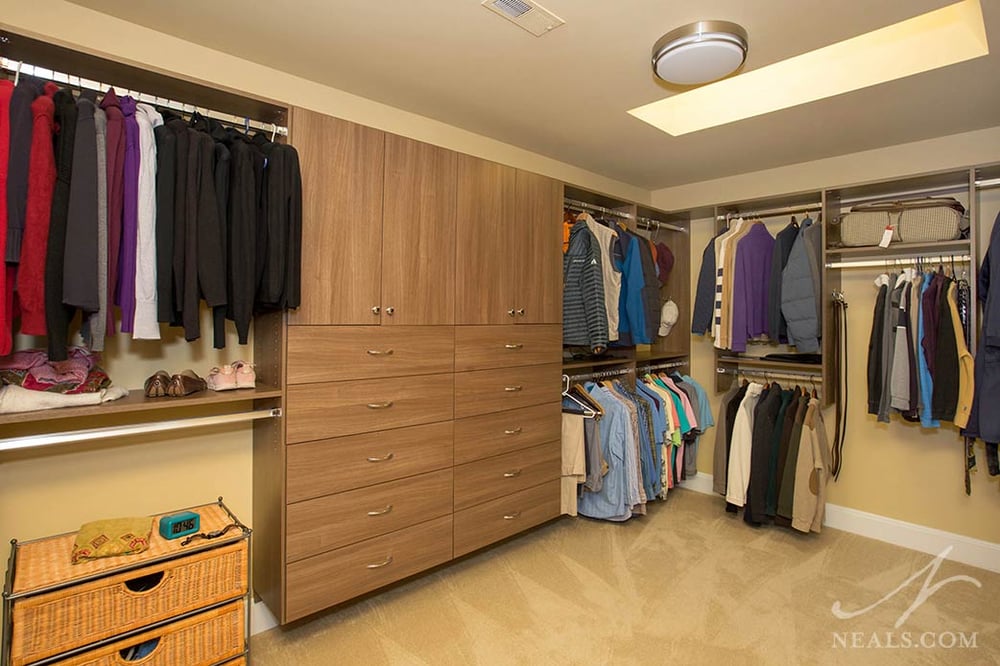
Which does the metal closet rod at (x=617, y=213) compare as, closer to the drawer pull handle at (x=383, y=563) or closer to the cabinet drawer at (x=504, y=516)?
the cabinet drawer at (x=504, y=516)

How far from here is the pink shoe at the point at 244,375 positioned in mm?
2012

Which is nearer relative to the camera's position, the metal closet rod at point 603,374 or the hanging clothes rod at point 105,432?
the hanging clothes rod at point 105,432

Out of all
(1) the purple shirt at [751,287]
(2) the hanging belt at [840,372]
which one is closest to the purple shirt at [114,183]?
(1) the purple shirt at [751,287]

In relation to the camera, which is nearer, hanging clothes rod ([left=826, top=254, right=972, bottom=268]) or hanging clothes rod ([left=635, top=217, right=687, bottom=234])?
hanging clothes rod ([left=826, top=254, right=972, bottom=268])

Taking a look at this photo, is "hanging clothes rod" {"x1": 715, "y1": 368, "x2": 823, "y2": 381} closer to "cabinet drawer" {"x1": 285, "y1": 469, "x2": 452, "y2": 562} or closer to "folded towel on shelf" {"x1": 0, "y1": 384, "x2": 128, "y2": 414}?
"cabinet drawer" {"x1": 285, "y1": 469, "x2": 452, "y2": 562}

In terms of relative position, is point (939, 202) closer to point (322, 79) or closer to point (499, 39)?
point (499, 39)

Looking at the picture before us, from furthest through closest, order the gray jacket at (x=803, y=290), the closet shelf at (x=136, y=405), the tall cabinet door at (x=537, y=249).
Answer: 1. the gray jacket at (x=803, y=290)
2. the tall cabinet door at (x=537, y=249)
3. the closet shelf at (x=136, y=405)

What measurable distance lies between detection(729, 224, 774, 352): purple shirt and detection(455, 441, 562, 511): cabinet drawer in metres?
1.50

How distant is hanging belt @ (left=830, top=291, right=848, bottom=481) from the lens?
3301mm

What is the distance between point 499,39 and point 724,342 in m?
2.49

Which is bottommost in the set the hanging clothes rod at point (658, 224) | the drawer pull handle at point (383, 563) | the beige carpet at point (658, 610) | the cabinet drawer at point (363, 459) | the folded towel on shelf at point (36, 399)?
the beige carpet at point (658, 610)

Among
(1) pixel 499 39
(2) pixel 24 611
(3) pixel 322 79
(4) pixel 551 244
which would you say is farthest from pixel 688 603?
(3) pixel 322 79

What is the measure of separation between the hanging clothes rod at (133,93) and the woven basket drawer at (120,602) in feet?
5.15

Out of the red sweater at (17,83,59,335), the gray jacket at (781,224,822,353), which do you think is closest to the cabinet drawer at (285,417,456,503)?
the red sweater at (17,83,59,335)
